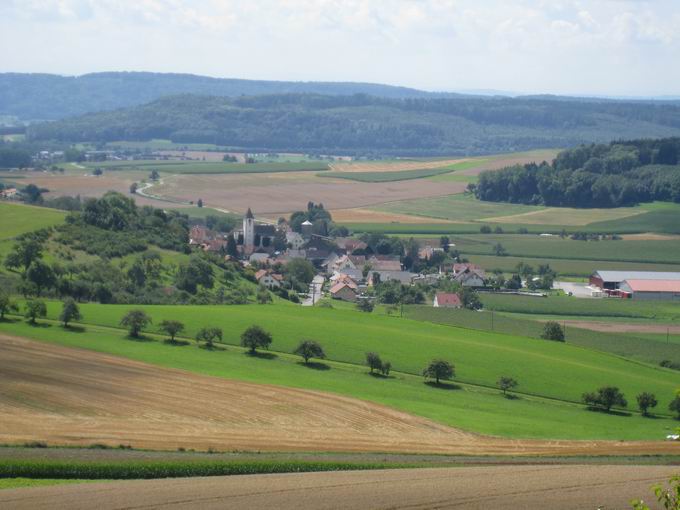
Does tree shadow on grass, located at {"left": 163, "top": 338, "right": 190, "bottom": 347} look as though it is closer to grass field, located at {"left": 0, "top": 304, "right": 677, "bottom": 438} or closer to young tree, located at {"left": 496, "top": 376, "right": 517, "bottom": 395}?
grass field, located at {"left": 0, "top": 304, "right": 677, "bottom": 438}

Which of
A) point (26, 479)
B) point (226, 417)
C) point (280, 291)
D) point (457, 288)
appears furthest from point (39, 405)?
point (457, 288)

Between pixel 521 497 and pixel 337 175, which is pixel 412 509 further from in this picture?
pixel 337 175

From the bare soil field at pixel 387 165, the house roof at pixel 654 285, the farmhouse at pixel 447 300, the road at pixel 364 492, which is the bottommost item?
the farmhouse at pixel 447 300

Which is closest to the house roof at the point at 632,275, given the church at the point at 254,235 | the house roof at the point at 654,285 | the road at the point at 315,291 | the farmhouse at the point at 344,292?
the house roof at the point at 654,285

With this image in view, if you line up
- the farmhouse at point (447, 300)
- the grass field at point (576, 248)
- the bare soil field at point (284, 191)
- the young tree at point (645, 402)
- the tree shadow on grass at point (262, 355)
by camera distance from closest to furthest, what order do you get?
1. the young tree at point (645, 402)
2. the tree shadow on grass at point (262, 355)
3. the farmhouse at point (447, 300)
4. the grass field at point (576, 248)
5. the bare soil field at point (284, 191)

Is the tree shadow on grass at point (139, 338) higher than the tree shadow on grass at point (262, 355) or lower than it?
higher

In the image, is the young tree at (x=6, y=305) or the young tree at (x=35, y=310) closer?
the young tree at (x=35, y=310)

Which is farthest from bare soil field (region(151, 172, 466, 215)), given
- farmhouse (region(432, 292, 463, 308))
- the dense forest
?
farmhouse (region(432, 292, 463, 308))

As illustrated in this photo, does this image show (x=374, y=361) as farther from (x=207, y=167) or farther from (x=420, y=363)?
(x=207, y=167)

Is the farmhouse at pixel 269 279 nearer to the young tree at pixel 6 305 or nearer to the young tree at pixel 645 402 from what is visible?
the young tree at pixel 6 305
